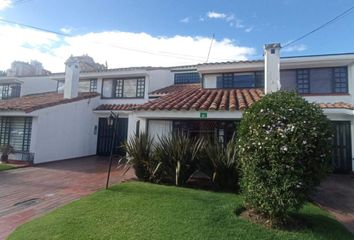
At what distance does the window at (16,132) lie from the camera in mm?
15828

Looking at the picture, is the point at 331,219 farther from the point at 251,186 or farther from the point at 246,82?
the point at 246,82

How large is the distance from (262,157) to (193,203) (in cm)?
232

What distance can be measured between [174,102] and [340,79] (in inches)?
397

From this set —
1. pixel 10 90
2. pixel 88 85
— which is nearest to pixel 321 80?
pixel 88 85

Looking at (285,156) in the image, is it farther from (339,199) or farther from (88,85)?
(88,85)

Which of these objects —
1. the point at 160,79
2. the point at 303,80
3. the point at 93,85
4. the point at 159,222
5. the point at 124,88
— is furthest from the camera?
the point at 93,85

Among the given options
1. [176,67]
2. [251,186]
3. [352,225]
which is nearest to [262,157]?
[251,186]

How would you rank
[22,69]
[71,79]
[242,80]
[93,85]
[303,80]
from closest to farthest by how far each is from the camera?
[303,80] → [242,80] → [71,79] → [93,85] → [22,69]

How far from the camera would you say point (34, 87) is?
81.9ft

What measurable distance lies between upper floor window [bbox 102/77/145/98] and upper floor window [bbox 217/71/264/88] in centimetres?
649

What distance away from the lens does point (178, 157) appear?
9.01 meters

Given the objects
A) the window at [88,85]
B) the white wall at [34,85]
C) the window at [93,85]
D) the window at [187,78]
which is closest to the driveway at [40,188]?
the window at [93,85]

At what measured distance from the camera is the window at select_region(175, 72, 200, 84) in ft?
67.9

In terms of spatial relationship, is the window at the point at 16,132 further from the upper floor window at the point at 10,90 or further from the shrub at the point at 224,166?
the shrub at the point at 224,166
